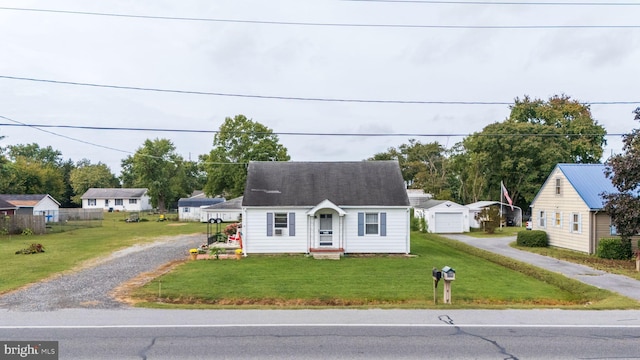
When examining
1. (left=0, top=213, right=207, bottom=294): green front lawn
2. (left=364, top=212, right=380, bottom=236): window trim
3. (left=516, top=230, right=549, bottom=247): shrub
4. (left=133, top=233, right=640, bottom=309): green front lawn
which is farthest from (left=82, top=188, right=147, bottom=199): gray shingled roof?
(left=516, top=230, right=549, bottom=247): shrub

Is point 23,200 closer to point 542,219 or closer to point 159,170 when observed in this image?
point 159,170

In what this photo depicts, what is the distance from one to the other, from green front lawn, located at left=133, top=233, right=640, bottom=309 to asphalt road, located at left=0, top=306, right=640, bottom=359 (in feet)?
4.51

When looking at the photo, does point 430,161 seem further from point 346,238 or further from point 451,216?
point 346,238

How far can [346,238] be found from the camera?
2467cm

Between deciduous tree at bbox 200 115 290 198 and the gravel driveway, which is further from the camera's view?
deciduous tree at bbox 200 115 290 198

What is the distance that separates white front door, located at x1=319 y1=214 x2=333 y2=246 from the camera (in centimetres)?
2462

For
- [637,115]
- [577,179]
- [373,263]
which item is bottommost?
[373,263]

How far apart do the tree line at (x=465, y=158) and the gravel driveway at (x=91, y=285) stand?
785 inches

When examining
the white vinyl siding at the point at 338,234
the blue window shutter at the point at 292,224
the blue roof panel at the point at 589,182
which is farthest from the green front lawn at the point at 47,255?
the blue roof panel at the point at 589,182

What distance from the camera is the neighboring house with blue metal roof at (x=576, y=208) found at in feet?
87.9

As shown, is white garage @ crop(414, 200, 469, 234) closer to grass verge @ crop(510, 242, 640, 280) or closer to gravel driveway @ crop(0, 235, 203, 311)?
grass verge @ crop(510, 242, 640, 280)

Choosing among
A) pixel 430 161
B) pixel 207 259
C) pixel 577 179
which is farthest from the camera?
pixel 430 161

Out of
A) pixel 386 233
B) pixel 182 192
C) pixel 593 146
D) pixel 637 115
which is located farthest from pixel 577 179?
pixel 182 192

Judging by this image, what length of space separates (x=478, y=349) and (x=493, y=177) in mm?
51757
